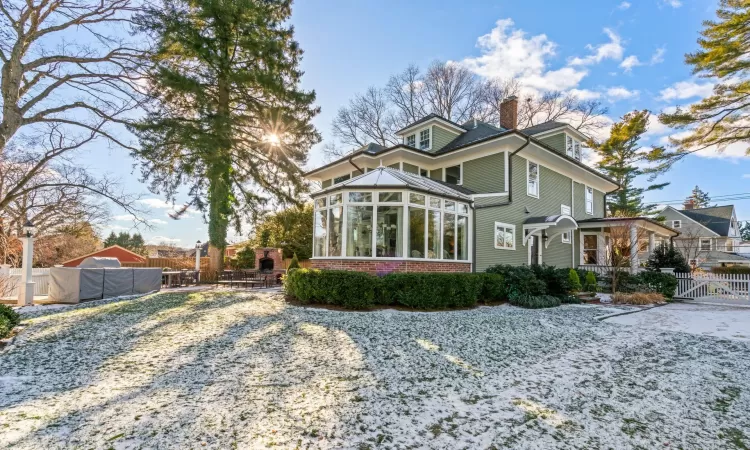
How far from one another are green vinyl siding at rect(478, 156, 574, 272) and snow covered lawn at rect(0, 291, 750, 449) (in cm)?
550

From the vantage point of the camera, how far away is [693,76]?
600 inches

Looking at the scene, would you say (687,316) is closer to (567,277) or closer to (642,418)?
(567,277)

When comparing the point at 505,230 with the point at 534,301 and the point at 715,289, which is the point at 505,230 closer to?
the point at 534,301

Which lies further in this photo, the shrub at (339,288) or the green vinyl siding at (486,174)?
the green vinyl siding at (486,174)

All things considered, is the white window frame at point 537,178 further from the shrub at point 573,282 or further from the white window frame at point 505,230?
the shrub at point 573,282

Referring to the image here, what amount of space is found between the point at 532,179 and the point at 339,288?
971 cm

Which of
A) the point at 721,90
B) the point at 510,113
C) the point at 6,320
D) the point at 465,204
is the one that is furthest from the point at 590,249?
the point at 6,320

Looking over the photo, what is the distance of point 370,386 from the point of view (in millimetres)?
3904

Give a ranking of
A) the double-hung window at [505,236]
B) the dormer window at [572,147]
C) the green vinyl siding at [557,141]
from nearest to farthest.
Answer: the double-hung window at [505,236] < the green vinyl siding at [557,141] < the dormer window at [572,147]

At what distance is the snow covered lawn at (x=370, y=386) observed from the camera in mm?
2912

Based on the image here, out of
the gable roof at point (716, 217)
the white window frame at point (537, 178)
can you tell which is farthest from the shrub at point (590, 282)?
the gable roof at point (716, 217)

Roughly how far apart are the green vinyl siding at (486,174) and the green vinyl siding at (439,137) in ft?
5.92

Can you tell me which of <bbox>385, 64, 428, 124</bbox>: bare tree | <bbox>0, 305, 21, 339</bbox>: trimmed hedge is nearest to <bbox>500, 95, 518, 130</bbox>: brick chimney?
<bbox>385, 64, 428, 124</bbox>: bare tree

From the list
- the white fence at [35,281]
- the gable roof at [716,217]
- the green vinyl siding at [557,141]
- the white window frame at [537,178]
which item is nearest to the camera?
the white fence at [35,281]
